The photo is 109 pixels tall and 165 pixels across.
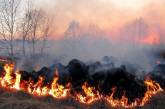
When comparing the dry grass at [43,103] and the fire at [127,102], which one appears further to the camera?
the fire at [127,102]

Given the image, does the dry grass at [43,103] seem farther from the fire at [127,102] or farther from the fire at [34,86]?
the fire at [34,86]

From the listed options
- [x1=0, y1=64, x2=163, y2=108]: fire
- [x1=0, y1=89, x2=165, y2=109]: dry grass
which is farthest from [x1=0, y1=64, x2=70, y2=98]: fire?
[x1=0, y1=89, x2=165, y2=109]: dry grass

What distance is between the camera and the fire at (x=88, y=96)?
50.8 feet

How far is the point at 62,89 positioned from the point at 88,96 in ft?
4.97

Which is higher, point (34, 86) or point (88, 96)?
point (34, 86)

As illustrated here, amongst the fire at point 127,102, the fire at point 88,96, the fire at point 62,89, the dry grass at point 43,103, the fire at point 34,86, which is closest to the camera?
the dry grass at point 43,103

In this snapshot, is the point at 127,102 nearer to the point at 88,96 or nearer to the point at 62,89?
the point at 88,96

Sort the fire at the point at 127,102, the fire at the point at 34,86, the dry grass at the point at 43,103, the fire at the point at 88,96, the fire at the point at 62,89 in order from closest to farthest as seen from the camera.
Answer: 1. the dry grass at the point at 43,103
2. the fire at the point at 127,102
3. the fire at the point at 88,96
4. the fire at the point at 62,89
5. the fire at the point at 34,86

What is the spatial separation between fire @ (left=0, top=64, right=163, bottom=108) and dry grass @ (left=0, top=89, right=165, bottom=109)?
0.33 m

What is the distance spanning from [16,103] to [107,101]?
4.30m

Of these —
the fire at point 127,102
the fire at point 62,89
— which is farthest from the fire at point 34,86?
the fire at point 127,102

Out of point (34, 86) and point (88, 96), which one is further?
point (34, 86)

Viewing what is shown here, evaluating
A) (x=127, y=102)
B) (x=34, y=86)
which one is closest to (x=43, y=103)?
(x=34, y=86)

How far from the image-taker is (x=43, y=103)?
48.3 ft
